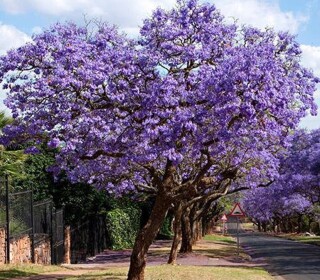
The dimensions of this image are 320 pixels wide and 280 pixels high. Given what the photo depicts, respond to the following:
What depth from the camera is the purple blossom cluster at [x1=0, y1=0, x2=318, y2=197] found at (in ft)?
40.4

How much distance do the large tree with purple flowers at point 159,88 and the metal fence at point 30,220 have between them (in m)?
5.72

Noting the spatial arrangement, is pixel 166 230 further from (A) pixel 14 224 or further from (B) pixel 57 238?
(A) pixel 14 224

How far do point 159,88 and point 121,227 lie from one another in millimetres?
26096

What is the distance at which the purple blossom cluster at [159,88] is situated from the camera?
1231cm

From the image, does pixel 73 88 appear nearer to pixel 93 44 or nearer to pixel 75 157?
pixel 93 44

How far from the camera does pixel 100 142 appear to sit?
14.3m

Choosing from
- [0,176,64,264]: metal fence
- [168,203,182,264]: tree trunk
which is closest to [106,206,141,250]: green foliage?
[0,176,64,264]: metal fence

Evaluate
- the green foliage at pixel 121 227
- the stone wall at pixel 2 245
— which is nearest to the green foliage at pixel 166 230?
the green foliage at pixel 121 227

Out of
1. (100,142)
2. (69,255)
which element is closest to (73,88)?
(100,142)

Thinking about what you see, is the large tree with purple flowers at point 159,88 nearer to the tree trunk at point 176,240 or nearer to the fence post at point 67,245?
the tree trunk at point 176,240

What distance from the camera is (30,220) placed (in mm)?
21734

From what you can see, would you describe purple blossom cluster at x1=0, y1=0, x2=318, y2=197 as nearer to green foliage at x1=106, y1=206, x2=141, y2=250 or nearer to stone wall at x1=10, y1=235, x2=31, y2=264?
stone wall at x1=10, y1=235, x2=31, y2=264

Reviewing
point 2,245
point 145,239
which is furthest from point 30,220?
point 145,239

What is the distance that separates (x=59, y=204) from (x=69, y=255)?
16.7 ft
